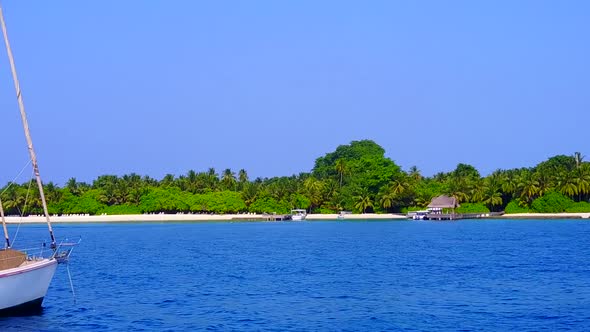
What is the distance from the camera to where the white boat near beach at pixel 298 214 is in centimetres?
15712

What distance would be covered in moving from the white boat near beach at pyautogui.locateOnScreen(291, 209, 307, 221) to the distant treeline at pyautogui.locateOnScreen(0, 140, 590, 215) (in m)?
1.50

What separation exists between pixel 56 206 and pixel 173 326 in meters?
141

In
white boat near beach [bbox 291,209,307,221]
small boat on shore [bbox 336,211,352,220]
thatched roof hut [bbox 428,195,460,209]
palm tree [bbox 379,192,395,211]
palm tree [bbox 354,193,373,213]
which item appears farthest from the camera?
white boat near beach [bbox 291,209,307,221]

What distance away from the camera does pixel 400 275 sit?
1939 inches

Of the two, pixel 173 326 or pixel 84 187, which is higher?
pixel 84 187

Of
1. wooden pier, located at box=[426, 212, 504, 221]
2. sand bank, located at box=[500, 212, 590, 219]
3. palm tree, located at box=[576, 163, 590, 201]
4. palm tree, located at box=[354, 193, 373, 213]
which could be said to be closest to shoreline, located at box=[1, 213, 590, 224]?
palm tree, located at box=[354, 193, 373, 213]

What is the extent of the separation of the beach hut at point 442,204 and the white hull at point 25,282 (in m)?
120

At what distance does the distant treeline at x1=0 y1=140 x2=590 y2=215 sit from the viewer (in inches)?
5600

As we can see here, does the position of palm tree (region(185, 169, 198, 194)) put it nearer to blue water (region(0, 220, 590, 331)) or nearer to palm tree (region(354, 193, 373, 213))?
palm tree (region(354, 193, 373, 213))

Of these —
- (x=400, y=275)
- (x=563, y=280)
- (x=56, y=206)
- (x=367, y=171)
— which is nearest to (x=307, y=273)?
(x=400, y=275)

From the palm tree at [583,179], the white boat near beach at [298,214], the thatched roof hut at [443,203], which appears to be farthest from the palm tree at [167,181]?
the palm tree at [583,179]

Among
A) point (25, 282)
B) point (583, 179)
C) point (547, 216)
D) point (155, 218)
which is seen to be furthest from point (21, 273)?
point (155, 218)

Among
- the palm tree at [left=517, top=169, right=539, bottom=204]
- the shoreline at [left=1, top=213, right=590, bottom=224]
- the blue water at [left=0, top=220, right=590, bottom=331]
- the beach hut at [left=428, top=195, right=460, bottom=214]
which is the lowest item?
the blue water at [left=0, top=220, right=590, bottom=331]

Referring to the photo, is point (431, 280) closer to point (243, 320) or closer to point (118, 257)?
point (243, 320)
